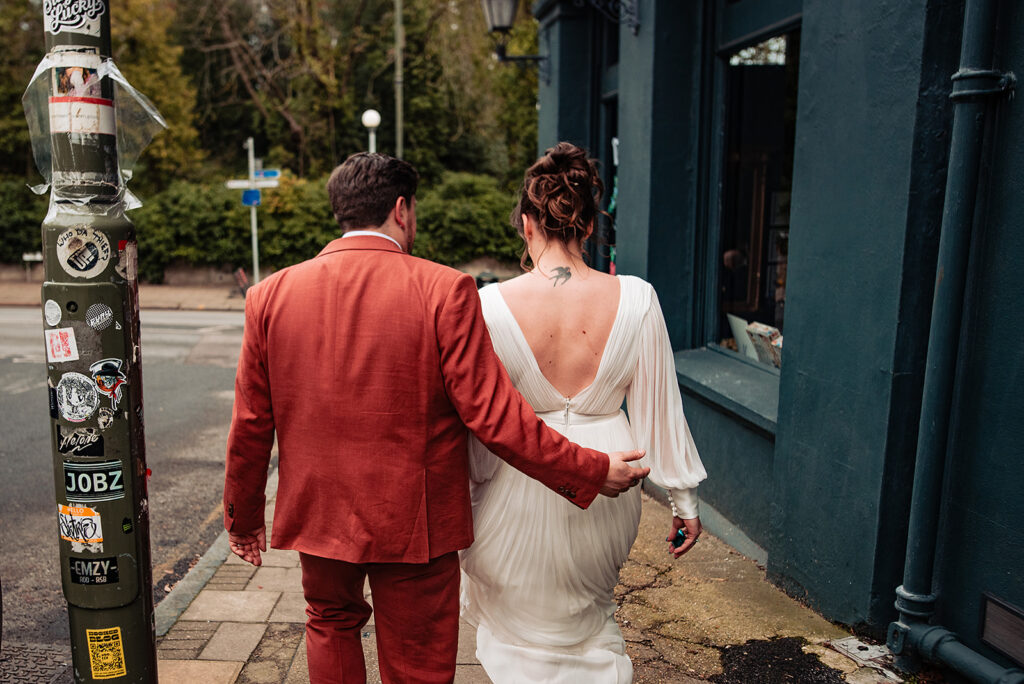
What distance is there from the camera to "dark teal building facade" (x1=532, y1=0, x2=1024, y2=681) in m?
2.86

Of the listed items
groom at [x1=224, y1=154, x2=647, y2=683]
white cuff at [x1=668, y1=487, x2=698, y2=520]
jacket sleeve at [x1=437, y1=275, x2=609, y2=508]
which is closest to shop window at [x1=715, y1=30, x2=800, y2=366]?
white cuff at [x1=668, y1=487, x2=698, y2=520]

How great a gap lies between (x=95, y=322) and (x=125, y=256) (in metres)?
0.21

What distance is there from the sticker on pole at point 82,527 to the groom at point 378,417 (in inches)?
14.5

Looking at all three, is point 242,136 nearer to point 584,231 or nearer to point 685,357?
point 685,357

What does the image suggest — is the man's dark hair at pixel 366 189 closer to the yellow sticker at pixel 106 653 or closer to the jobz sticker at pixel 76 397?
the jobz sticker at pixel 76 397

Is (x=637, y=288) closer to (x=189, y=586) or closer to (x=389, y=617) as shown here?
(x=389, y=617)

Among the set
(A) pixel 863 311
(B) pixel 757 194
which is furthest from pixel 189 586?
(B) pixel 757 194

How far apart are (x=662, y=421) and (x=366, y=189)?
1.15 metres

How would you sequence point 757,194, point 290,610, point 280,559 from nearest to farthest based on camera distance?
point 290,610, point 280,559, point 757,194

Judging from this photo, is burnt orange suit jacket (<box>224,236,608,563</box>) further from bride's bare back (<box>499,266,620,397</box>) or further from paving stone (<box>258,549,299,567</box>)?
paving stone (<box>258,549,299,567</box>)

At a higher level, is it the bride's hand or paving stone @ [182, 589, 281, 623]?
the bride's hand

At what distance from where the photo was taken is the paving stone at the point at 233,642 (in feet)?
11.4

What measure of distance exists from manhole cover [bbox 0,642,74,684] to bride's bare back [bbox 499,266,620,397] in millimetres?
2390

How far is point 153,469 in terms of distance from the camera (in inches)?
255
